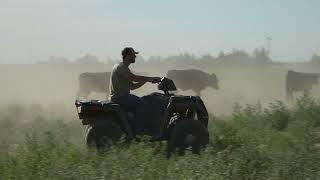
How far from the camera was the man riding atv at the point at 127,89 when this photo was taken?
11906 millimetres

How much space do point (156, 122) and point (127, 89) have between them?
810 mm

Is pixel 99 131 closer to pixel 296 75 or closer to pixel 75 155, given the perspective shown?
pixel 75 155

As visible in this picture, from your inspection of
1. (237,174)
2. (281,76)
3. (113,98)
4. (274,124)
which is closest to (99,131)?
(113,98)

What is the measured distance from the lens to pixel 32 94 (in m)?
44.8

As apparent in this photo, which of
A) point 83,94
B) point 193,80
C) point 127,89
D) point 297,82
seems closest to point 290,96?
point 297,82

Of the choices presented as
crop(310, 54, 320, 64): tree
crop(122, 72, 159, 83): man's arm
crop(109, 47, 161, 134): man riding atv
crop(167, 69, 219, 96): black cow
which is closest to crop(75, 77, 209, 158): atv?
crop(109, 47, 161, 134): man riding atv

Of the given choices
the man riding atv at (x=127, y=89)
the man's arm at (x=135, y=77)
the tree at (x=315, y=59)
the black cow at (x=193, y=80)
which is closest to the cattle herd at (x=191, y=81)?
the black cow at (x=193, y=80)

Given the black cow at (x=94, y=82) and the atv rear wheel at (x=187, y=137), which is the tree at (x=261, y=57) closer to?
the black cow at (x=94, y=82)

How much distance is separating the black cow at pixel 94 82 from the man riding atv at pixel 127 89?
77.1ft

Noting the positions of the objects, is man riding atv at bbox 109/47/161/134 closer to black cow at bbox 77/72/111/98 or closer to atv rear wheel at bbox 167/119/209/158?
atv rear wheel at bbox 167/119/209/158

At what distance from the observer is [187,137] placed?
11867mm

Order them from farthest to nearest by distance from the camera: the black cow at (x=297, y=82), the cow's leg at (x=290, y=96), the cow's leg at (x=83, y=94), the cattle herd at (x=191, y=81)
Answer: the black cow at (x=297, y=82)
the cow's leg at (x=83, y=94)
the cow's leg at (x=290, y=96)
the cattle herd at (x=191, y=81)

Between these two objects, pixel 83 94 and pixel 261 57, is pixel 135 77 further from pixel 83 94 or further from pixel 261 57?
pixel 261 57

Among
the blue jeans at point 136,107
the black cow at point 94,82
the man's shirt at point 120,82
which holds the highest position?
the man's shirt at point 120,82
